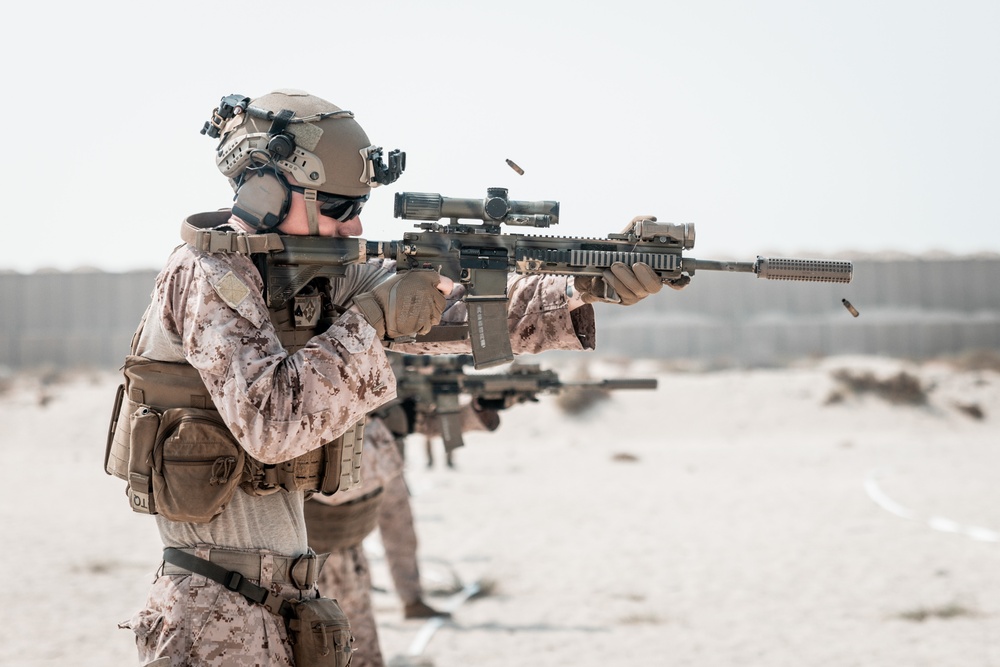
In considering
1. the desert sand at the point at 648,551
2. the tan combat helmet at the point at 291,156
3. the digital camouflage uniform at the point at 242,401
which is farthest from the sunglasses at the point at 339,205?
the desert sand at the point at 648,551

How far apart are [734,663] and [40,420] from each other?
71.7 ft

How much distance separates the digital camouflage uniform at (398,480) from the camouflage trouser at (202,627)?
49 cm

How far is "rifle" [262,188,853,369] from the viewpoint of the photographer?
3637 millimetres

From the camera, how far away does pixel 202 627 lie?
10.3 feet

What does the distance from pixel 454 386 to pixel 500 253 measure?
4.37m

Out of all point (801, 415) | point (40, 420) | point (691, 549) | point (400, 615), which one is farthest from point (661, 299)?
point (400, 615)

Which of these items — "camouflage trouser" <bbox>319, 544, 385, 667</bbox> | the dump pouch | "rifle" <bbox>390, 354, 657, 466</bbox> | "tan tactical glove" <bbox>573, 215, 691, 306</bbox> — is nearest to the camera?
the dump pouch

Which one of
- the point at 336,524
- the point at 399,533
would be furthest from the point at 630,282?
the point at 399,533

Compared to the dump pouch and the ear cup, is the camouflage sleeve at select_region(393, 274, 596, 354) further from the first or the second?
the dump pouch

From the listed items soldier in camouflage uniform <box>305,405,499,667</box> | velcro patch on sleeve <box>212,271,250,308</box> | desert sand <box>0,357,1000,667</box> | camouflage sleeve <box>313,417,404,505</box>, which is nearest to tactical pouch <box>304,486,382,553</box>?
soldier in camouflage uniform <box>305,405,499,667</box>

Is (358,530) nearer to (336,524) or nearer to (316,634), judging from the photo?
(336,524)

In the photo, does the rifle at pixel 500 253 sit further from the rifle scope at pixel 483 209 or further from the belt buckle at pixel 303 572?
the belt buckle at pixel 303 572

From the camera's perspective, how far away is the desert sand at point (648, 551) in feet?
25.9

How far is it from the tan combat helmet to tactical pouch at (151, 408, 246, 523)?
0.63m
